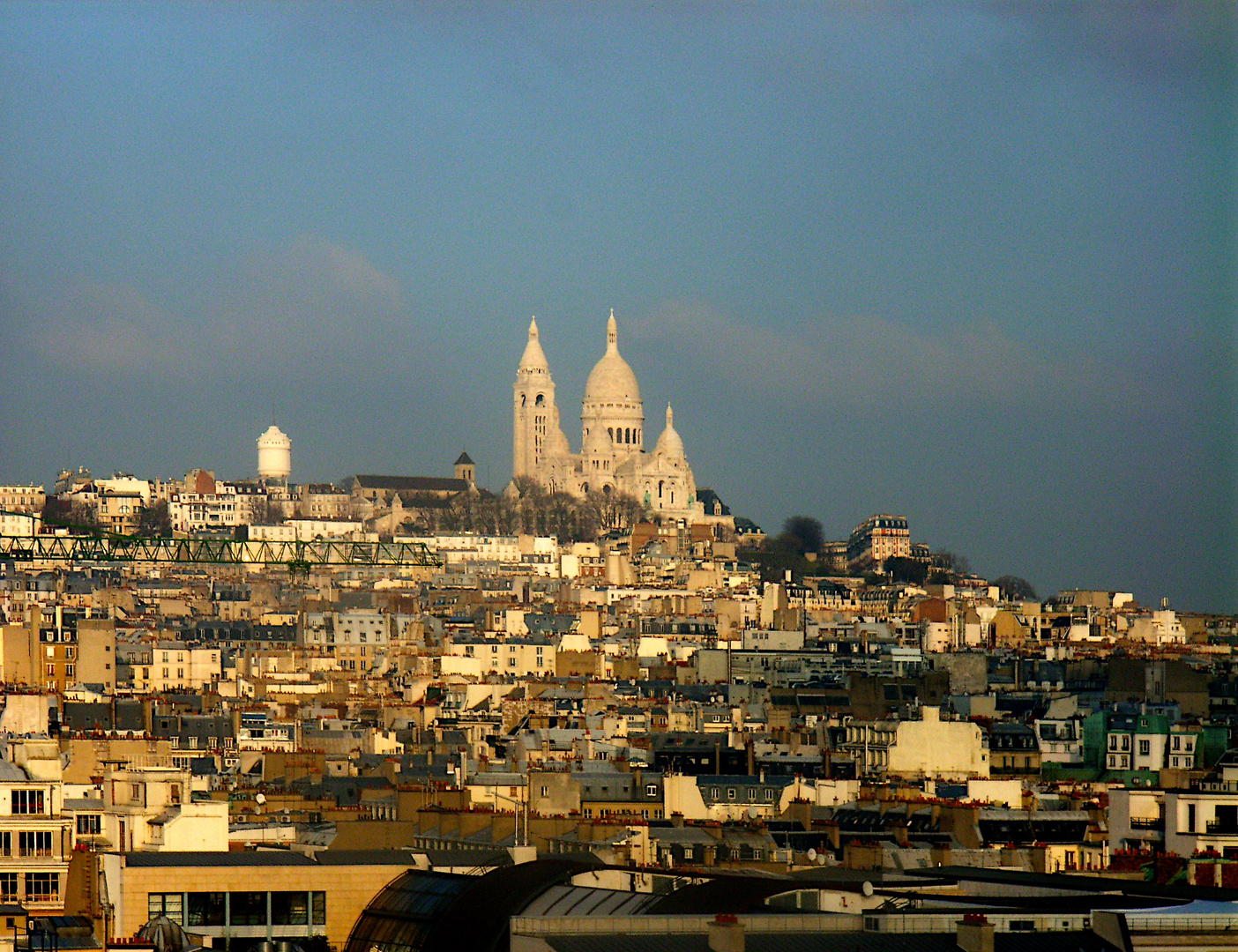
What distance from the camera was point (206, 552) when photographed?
14012 centimetres

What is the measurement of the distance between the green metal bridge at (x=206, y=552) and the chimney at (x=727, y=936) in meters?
86.7

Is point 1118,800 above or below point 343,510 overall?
below

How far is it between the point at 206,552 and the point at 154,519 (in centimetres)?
4168

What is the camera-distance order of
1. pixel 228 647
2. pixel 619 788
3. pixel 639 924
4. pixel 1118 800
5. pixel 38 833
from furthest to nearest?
pixel 228 647 → pixel 619 788 → pixel 1118 800 → pixel 38 833 → pixel 639 924

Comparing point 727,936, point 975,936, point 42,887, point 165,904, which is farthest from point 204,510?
point 727,936

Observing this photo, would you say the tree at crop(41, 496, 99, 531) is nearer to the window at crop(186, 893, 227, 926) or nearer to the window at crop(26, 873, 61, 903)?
the window at crop(26, 873, 61, 903)

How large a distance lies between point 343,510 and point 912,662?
107652 mm

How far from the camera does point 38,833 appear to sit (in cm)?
2677

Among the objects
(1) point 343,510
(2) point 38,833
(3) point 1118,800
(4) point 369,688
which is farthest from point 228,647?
(1) point 343,510

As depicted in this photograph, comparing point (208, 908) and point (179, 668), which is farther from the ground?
point (179, 668)

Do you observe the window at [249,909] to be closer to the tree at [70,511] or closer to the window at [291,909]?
the window at [291,909]

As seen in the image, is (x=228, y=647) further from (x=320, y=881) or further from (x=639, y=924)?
(x=639, y=924)

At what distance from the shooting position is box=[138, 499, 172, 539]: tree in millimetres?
175000

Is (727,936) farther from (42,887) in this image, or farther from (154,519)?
(154,519)
